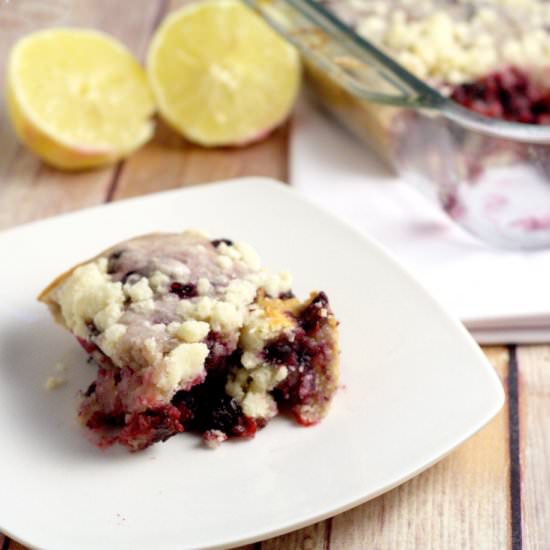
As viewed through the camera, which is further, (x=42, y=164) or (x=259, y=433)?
(x=42, y=164)

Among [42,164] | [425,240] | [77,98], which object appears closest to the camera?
[425,240]

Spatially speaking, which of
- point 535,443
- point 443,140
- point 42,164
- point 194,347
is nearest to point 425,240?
point 443,140

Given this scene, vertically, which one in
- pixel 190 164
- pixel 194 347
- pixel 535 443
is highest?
pixel 194 347

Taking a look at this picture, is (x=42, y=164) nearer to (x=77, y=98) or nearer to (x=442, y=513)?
(x=77, y=98)

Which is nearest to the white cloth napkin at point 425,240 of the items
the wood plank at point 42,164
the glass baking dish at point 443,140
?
the glass baking dish at point 443,140

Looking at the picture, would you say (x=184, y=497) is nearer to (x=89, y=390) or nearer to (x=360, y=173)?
(x=89, y=390)

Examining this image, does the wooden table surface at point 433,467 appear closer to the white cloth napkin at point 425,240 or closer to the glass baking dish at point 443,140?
the white cloth napkin at point 425,240

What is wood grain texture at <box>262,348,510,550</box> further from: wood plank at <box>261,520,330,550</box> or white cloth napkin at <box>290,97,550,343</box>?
white cloth napkin at <box>290,97,550,343</box>

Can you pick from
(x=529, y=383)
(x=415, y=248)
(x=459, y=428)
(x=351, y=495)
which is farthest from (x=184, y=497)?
(x=415, y=248)
